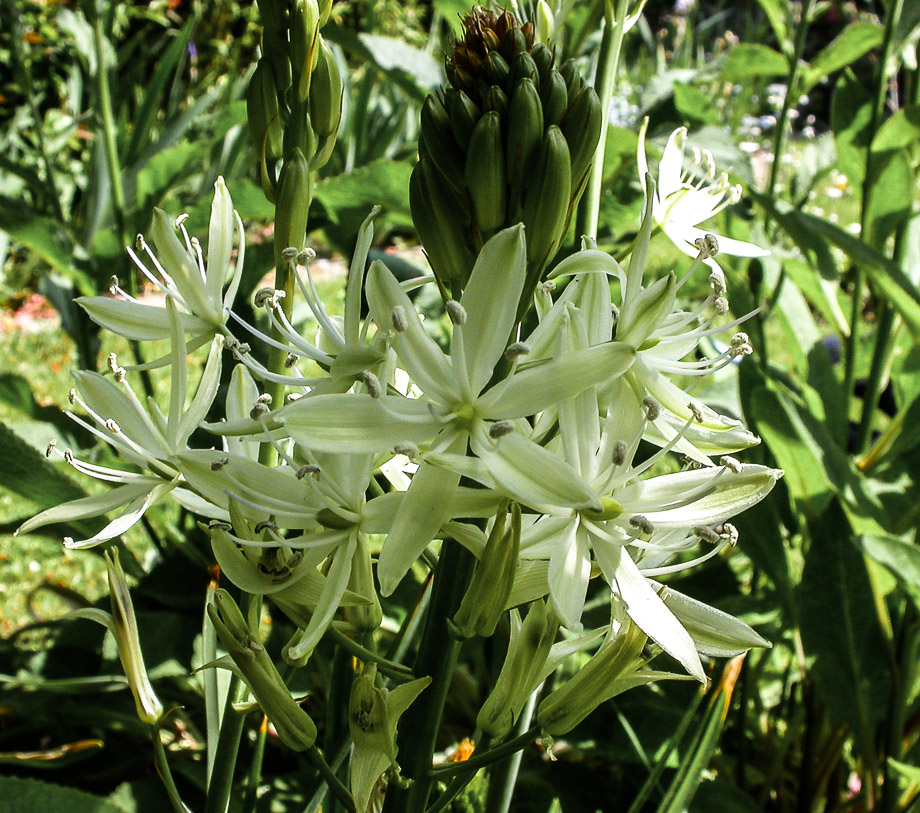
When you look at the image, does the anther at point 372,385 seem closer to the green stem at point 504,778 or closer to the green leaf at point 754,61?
the green stem at point 504,778

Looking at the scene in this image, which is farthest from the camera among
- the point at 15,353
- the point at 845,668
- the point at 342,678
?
the point at 15,353

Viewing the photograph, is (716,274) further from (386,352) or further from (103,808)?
(103,808)

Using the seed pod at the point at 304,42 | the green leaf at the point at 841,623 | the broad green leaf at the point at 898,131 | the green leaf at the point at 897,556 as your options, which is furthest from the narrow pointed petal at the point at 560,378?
the broad green leaf at the point at 898,131

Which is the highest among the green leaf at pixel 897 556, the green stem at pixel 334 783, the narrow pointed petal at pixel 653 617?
the narrow pointed petal at pixel 653 617

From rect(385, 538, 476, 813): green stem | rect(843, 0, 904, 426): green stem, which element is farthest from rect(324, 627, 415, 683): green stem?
rect(843, 0, 904, 426): green stem

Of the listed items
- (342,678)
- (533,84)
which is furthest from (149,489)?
(533,84)

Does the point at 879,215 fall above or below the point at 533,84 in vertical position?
below
